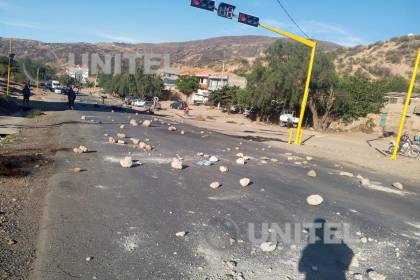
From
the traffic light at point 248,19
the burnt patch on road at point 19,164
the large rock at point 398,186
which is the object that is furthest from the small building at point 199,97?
the burnt patch on road at point 19,164

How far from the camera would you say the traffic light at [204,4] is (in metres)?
15.0

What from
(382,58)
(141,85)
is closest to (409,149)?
(141,85)

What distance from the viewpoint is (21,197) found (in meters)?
7.02

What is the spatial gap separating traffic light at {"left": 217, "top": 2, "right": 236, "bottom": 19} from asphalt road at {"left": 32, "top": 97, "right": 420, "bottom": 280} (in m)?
7.08

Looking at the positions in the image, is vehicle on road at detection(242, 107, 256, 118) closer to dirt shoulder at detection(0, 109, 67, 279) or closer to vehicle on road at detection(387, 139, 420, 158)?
vehicle on road at detection(387, 139, 420, 158)

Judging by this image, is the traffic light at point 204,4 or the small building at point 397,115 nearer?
the traffic light at point 204,4

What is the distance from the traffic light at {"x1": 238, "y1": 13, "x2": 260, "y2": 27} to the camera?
52.4 ft

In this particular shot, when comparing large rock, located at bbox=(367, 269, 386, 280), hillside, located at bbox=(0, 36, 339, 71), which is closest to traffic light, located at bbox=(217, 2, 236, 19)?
large rock, located at bbox=(367, 269, 386, 280)

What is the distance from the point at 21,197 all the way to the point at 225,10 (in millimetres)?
11380

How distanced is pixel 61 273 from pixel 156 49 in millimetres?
192647

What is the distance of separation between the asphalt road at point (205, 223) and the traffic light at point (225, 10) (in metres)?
7.08

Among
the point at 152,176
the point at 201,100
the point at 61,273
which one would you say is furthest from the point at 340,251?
the point at 201,100

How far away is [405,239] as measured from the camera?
665 centimetres

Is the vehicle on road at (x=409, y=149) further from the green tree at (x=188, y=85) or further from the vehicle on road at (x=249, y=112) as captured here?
the green tree at (x=188, y=85)
